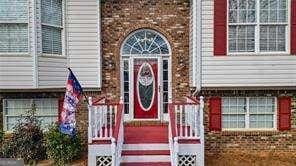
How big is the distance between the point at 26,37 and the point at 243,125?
7.62 meters

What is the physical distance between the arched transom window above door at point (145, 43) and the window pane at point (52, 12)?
98.2 inches

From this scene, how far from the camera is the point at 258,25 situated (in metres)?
13.9

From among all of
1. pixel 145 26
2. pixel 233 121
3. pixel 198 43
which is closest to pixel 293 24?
pixel 198 43

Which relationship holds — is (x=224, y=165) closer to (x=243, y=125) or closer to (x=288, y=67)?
(x=243, y=125)

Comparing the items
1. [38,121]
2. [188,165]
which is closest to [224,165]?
[188,165]

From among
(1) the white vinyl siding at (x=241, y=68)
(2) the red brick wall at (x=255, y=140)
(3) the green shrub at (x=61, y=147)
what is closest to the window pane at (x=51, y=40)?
(3) the green shrub at (x=61, y=147)

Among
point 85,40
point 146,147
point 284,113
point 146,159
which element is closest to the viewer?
point 146,159

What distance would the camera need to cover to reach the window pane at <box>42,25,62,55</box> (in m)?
14.1

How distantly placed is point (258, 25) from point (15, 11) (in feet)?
25.0

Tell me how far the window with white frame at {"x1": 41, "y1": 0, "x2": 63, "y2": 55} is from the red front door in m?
2.88

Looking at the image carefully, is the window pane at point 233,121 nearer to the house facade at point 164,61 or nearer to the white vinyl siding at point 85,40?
the house facade at point 164,61

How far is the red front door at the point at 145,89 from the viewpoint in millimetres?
15844

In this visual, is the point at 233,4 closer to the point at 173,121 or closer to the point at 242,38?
the point at 242,38

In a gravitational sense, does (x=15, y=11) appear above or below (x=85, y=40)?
above
